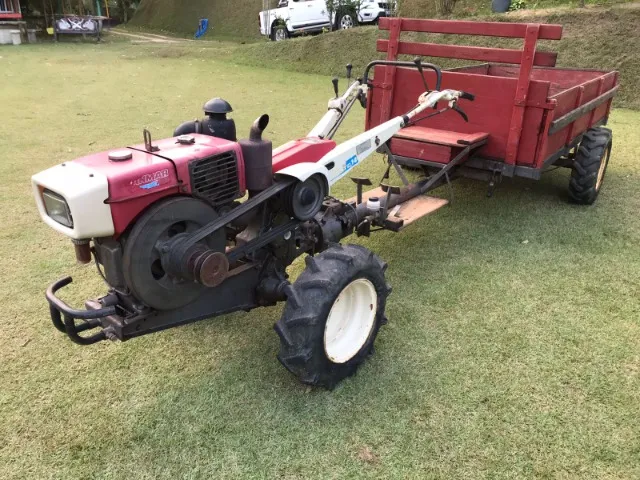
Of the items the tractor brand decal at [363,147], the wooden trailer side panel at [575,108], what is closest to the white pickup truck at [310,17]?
the wooden trailer side panel at [575,108]

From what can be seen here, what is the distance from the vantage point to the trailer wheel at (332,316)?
7.98 ft

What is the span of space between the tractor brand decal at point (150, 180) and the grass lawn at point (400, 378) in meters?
1.08

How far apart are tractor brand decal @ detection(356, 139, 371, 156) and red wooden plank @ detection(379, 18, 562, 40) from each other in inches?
56.1

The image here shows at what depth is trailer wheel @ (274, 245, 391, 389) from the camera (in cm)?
→ 243

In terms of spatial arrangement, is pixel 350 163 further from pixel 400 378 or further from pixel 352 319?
pixel 400 378

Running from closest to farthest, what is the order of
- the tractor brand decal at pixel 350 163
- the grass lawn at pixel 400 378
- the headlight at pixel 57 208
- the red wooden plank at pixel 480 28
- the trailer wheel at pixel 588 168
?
the headlight at pixel 57 208 → the grass lawn at pixel 400 378 → the tractor brand decal at pixel 350 163 → the red wooden plank at pixel 480 28 → the trailer wheel at pixel 588 168


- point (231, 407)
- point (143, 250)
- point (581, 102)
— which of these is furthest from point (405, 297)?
point (581, 102)

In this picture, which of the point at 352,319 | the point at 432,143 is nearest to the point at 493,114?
the point at 432,143

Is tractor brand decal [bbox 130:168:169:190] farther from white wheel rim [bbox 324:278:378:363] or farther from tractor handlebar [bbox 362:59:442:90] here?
tractor handlebar [bbox 362:59:442:90]

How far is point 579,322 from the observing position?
3.21 meters

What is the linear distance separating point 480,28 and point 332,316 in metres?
2.54

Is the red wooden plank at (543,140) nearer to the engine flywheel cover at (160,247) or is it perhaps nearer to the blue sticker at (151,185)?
the engine flywheel cover at (160,247)

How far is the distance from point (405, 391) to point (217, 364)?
0.98 metres

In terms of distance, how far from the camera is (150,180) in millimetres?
2127
